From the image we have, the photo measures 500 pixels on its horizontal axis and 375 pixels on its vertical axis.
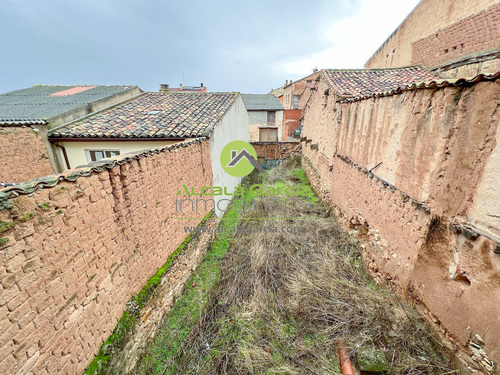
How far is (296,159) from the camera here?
16344 mm

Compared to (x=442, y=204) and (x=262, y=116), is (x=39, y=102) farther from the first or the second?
(x=262, y=116)

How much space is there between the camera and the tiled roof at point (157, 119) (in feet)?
22.2

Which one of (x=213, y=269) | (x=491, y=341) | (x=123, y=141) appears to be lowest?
(x=213, y=269)

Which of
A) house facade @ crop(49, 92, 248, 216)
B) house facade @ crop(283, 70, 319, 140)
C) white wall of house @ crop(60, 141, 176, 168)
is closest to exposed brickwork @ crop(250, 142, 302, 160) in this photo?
house facade @ crop(49, 92, 248, 216)

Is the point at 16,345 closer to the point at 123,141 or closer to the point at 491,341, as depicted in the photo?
the point at 491,341

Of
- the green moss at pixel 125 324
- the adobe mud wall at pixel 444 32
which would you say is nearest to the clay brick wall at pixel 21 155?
the green moss at pixel 125 324

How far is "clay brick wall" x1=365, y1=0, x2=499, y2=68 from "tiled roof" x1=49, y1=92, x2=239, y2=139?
9673 millimetres

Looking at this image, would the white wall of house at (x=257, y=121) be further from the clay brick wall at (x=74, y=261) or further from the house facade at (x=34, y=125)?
the clay brick wall at (x=74, y=261)

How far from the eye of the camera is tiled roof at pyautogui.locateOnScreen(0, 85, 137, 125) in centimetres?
695

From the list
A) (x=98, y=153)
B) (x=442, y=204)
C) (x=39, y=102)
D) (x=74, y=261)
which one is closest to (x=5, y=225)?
(x=74, y=261)

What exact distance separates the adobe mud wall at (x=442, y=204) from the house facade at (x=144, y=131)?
4991 mm

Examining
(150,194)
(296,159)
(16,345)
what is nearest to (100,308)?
(16,345)

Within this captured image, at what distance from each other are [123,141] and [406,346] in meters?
8.68

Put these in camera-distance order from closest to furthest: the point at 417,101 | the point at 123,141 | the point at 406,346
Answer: the point at 406,346 < the point at 417,101 < the point at 123,141
